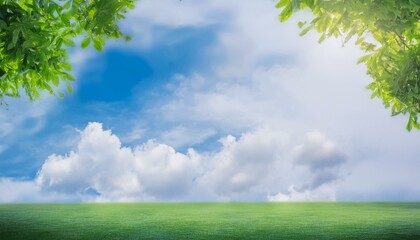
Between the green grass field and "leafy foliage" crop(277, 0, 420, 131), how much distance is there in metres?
4.75

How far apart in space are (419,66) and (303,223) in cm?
773

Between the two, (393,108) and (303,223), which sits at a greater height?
(393,108)

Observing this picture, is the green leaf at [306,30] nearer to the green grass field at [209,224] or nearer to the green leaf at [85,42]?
the green leaf at [85,42]

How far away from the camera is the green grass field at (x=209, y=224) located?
1392 centimetres

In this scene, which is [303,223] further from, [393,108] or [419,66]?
[419,66]

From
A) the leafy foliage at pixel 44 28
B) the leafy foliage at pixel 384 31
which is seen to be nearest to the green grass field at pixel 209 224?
the leafy foliage at pixel 384 31

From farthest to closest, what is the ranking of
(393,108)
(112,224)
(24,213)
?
(24,213), (112,224), (393,108)

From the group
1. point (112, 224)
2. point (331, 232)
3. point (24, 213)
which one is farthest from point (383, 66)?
point (24, 213)

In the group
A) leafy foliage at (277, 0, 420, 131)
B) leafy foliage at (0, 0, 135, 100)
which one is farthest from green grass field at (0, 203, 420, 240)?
leafy foliage at (0, 0, 135, 100)

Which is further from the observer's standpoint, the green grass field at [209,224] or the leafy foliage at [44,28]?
the green grass field at [209,224]

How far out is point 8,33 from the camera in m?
8.16

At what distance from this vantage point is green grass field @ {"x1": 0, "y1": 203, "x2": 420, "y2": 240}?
13.9 metres

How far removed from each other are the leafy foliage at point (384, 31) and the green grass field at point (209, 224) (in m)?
4.75

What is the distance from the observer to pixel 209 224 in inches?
615
